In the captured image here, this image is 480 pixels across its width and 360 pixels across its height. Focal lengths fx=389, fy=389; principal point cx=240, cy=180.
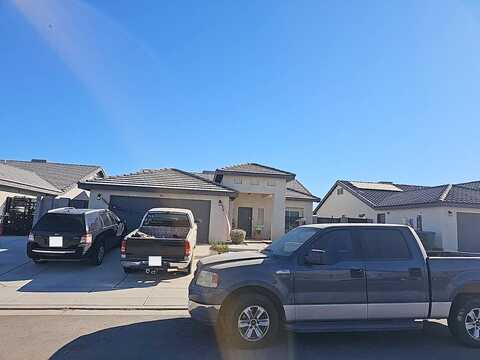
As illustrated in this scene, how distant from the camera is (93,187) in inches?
720

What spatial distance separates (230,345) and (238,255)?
139cm

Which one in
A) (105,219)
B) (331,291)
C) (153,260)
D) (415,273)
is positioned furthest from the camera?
(105,219)

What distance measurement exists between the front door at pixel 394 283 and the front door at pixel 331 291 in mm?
163

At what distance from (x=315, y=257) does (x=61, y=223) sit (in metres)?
9.00

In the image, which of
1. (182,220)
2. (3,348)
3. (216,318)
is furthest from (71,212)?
Result: (216,318)

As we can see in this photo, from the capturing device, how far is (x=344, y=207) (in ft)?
111

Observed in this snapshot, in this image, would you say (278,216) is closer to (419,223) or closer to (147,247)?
(419,223)

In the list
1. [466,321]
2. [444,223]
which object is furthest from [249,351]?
[444,223]

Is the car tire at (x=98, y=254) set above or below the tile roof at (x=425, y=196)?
below

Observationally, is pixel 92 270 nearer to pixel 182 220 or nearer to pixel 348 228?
pixel 182 220

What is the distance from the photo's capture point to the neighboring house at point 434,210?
2166cm

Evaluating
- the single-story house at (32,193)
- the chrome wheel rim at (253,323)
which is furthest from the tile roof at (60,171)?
the chrome wheel rim at (253,323)

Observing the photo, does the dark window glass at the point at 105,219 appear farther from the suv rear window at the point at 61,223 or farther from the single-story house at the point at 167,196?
the single-story house at the point at 167,196

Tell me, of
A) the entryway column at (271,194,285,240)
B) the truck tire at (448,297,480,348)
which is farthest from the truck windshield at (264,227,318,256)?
the entryway column at (271,194,285,240)
